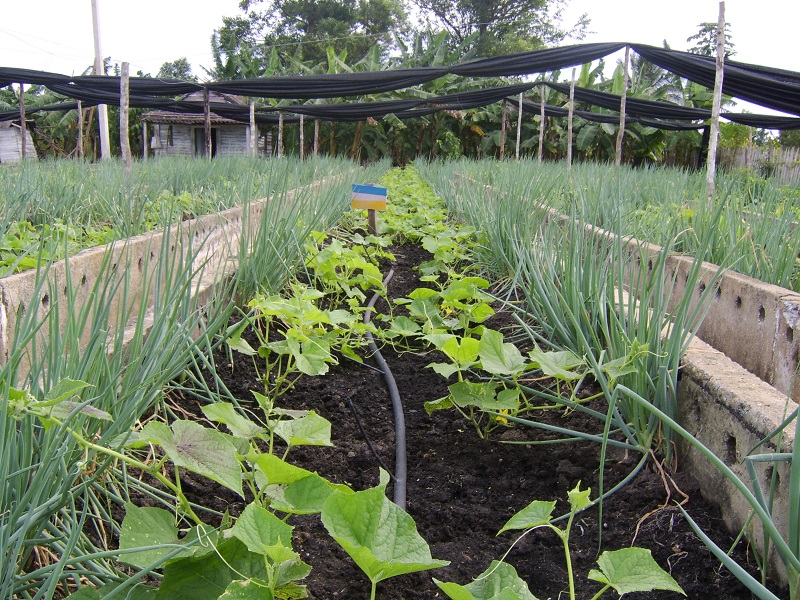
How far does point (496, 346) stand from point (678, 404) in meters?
0.42

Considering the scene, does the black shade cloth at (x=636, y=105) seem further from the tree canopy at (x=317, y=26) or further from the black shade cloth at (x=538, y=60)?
the tree canopy at (x=317, y=26)

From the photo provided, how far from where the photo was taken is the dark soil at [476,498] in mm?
1177

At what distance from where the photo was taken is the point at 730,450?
1.29 m

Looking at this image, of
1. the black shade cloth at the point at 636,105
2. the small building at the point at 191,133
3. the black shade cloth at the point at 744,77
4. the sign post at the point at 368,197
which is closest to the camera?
the sign post at the point at 368,197

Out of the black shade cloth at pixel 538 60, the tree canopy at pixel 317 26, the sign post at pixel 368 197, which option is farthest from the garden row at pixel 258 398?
the tree canopy at pixel 317 26

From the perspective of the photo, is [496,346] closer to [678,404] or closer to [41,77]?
[678,404]

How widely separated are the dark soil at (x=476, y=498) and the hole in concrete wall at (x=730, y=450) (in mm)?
94

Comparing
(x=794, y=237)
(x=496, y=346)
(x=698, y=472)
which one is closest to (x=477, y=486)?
(x=496, y=346)

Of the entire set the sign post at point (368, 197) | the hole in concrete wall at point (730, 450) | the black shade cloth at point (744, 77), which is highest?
the black shade cloth at point (744, 77)

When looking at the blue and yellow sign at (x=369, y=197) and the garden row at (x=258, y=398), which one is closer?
the garden row at (x=258, y=398)

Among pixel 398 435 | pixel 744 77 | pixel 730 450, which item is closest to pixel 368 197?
pixel 398 435

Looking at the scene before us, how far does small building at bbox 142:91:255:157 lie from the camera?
2208cm

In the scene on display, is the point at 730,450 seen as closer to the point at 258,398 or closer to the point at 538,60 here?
the point at 258,398

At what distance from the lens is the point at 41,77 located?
925 cm
